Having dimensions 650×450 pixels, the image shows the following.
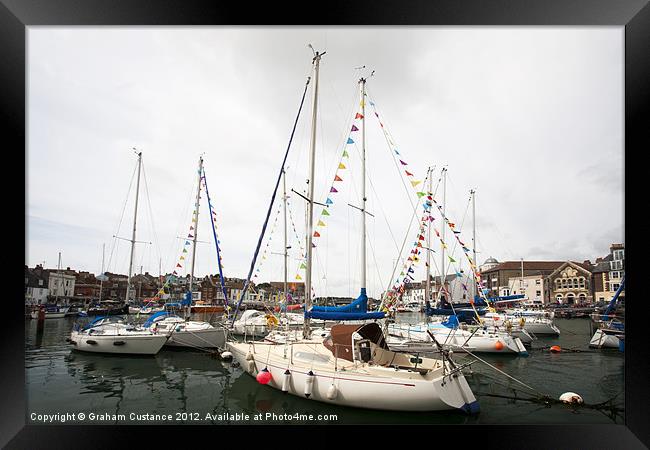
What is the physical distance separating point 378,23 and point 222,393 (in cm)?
750

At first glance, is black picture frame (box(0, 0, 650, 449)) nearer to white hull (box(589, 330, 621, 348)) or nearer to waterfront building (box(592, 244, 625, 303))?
white hull (box(589, 330, 621, 348))

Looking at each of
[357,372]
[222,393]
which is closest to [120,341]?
[222,393]

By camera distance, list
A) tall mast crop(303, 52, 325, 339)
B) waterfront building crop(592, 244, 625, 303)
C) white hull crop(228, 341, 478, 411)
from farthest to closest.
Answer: waterfront building crop(592, 244, 625, 303) → tall mast crop(303, 52, 325, 339) → white hull crop(228, 341, 478, 411)

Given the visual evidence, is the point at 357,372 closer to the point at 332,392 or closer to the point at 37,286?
the point at 332,392

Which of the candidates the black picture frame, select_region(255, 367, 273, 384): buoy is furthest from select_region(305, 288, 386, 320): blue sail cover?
the black picture frame

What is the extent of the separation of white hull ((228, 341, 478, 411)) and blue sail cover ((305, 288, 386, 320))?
4.70ft

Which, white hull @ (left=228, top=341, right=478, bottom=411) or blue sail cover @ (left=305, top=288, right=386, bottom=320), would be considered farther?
A: blue sail cover @ (left=305, top=288, right=386, bottom=320)

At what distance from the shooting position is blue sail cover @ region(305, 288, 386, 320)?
7695 millimetres

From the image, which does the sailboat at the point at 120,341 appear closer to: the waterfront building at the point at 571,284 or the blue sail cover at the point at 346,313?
the blue sail cover at the point at 346,313

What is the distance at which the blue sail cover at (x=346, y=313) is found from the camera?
770cm

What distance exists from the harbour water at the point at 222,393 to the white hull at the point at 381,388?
8.1 inches

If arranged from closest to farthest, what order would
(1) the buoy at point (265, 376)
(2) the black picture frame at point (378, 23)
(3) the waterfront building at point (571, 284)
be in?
(2) the black picture frame at point (378, 23) → (1) the buoy at point (265, 376) → (3) the waterfront building at point (571, 284)

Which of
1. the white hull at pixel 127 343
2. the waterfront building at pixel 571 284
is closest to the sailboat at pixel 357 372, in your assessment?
the white hull at pixel 127 343

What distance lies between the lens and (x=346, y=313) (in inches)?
305
